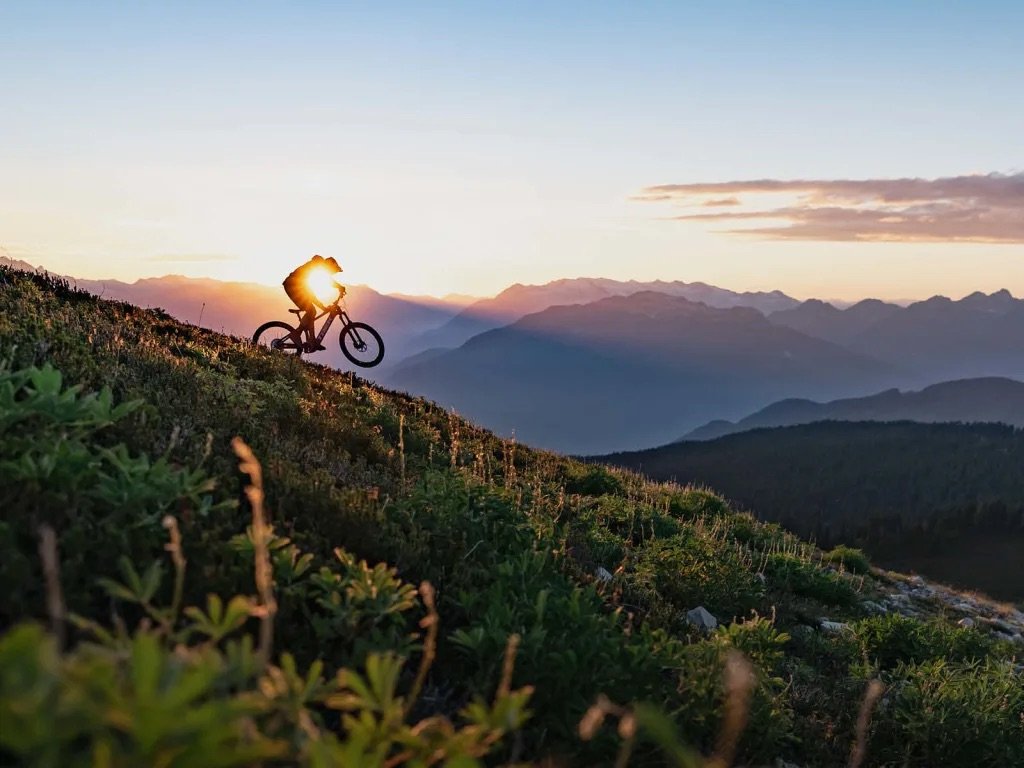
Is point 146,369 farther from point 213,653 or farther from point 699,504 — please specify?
point 699,504

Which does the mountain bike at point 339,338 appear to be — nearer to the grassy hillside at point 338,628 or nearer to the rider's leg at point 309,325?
the rider's leg at point 309,325

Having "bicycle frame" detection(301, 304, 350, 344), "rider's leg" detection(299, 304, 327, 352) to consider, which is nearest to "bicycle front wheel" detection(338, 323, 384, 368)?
"bicycle frame" detection(301, 304, 350, 344)

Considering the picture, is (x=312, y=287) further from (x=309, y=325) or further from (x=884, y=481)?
(x=884, y=481)

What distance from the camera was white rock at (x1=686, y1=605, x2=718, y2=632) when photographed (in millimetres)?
7562

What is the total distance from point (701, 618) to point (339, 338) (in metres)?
13.7

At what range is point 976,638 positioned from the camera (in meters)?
8.91

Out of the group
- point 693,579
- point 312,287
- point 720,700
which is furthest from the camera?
point 312,287

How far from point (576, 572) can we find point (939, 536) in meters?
86.8

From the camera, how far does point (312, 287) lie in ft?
61.3

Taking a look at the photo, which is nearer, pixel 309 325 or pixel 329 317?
pixel 309 325

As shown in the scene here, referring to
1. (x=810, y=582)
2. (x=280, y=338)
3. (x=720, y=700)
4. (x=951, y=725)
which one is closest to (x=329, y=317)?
(x=280, y=338)

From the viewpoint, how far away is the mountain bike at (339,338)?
1836 cm

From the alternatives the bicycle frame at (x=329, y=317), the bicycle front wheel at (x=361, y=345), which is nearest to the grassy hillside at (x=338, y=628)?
the bicycle frame at (x=329, y=317)

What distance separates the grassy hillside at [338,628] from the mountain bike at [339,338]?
9245 millimetres
